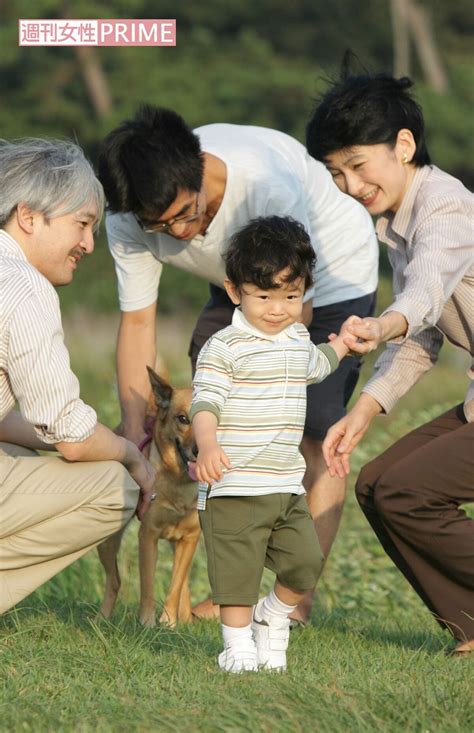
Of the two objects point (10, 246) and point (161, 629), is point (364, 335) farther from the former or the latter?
point (161, 629)

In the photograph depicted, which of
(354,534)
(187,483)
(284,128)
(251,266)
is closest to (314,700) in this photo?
(251,266)

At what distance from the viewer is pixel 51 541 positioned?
4.52 meters

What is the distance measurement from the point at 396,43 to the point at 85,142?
21.3 feet

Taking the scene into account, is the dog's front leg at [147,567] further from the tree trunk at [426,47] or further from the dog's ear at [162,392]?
the tree trunk at [426,47]

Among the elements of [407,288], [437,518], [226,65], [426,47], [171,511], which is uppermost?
[407,288]

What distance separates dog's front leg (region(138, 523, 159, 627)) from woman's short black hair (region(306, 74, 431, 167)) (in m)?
2.27

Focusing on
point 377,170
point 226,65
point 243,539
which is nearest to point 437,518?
point 243,539

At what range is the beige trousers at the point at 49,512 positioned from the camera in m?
4.45

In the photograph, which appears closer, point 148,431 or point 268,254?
point 268,254

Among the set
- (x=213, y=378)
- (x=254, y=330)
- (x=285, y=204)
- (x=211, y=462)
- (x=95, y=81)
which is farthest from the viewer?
(x=95, y=81)

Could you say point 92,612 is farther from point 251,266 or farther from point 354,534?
point 354,534

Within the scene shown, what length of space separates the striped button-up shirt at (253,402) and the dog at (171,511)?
1.85m

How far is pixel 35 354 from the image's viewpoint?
4113 mm

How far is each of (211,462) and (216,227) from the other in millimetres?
1759
